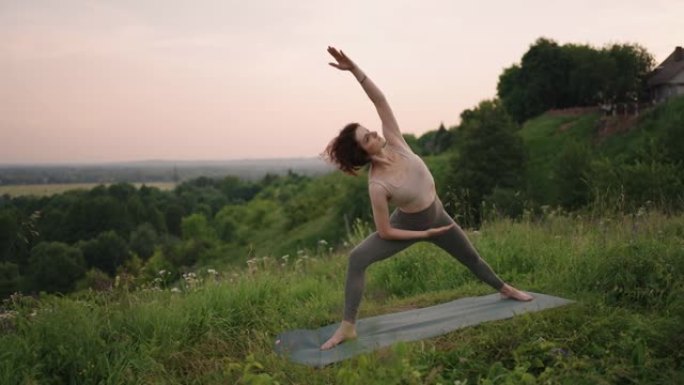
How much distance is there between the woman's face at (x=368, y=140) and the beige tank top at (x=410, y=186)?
0.18m

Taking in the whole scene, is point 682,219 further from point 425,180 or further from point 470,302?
point 425,180

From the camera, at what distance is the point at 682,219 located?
7.68 metres

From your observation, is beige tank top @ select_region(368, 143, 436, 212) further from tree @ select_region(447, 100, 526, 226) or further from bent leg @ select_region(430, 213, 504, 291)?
tree @ select_region(447, 100, 526, 226)

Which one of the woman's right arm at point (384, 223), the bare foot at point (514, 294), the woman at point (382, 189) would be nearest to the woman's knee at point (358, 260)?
the woman at point (382, 189)

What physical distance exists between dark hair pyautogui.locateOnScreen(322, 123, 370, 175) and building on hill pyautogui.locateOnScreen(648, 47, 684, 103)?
53048 millimetres

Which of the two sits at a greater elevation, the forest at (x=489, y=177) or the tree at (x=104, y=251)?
the forest at (x=489, y=177)

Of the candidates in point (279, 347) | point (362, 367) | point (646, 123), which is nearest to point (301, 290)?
point (279, 347)

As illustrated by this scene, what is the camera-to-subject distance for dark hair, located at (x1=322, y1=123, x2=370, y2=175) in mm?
5047

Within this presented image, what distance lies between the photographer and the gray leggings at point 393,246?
5.14 m

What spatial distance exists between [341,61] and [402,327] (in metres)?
2.33

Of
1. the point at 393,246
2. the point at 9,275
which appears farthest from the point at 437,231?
the point at 9,275

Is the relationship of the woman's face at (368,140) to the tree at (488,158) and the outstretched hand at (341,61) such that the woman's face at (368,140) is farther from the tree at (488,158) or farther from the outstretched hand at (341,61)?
the tree at (488,158)

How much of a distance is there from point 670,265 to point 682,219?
114 inches

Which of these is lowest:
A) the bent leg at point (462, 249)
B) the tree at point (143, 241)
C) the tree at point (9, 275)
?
the tree at point (143, 241)
